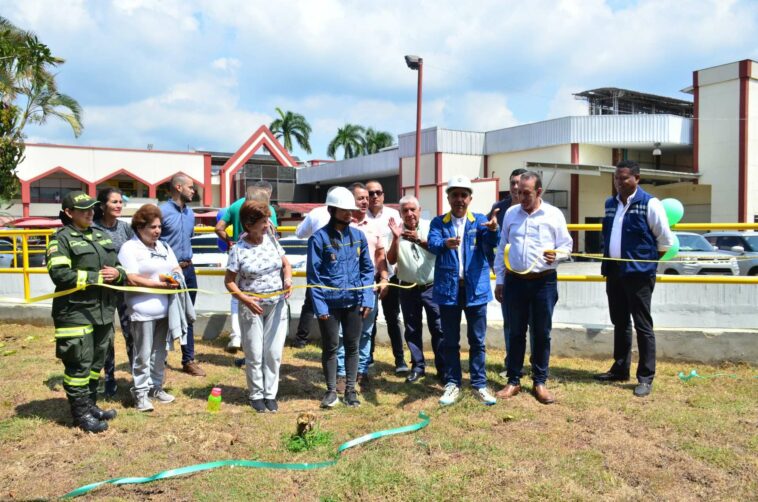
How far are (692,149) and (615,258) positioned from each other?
28.3 metres

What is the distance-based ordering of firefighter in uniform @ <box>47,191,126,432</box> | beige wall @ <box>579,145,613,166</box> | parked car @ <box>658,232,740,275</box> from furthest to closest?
beige wall @ <box>579,145,613,166</box>, parked car @ <box>658,232,740,275</box>, firefighter in uniform @ <box>47,191,126,432</box>

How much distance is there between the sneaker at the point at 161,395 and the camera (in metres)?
5.27

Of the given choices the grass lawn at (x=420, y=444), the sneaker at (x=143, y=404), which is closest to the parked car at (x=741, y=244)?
the grass lawn at (x=420, y=444)

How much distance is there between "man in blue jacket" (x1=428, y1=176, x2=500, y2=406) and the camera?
16.5ft

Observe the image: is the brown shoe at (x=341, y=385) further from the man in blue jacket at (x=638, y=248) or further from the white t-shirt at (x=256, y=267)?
the man in blue jacket at (x=638, y=248)


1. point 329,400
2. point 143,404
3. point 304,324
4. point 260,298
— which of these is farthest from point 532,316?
point 143,404

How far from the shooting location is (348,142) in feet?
169

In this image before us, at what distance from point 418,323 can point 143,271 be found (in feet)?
8.34

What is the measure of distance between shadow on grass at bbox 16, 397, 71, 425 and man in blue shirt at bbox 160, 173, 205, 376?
4.06 feet

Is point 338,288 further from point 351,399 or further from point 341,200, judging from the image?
point 351,399

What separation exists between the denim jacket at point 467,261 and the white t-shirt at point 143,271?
2.27m

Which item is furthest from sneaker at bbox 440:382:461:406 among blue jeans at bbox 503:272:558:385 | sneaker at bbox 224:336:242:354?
sneaker at bbox 224:336:242:354

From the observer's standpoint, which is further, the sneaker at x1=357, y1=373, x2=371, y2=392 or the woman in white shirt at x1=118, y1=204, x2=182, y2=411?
the sneaker at x1=357, y1=373, x2=371, y2=392

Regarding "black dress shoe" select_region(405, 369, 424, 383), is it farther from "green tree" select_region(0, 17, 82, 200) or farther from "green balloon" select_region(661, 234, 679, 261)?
"green tree" select_region(0, 17, 82, 200)
